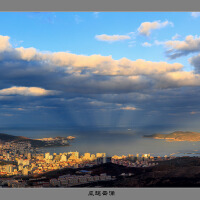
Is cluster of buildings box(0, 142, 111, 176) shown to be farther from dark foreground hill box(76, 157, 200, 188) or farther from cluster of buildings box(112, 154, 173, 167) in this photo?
dark foreground hill box(76, 157, 200, 188)

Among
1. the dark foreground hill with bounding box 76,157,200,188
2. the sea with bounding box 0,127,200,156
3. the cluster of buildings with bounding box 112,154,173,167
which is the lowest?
the dark foreground hill with bounding box 76,157,200,188

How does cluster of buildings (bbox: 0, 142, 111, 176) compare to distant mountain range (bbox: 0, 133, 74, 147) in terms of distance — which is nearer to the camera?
cluster of buildings (bbox: 0, 142, 111, 176)

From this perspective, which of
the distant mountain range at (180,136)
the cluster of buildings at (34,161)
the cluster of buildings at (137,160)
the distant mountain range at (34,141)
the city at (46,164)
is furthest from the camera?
the distant mountain range at (180,136)

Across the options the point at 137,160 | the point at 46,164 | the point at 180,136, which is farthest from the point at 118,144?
the point at 46,164

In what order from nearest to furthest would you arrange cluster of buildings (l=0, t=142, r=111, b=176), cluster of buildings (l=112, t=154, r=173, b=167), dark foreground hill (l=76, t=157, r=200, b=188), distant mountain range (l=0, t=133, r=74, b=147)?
dark foreground hill (l=76, t=157, r=200, b=188) → cluster of buildings (l=0, t=142, r=111, b=176) → cluster of buildings (l=112, t=154, r=173, b=167) → distant mountain range (l=0, t=133, r=74, b=147)

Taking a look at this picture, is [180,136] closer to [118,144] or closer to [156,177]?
[118,144]

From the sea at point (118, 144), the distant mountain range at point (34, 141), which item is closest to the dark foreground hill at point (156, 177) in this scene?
the sea at point (118, 144)

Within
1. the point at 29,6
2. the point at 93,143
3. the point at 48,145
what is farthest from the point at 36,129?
the point at 29,6

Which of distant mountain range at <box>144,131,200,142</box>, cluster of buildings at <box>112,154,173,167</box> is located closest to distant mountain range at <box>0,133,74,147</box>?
cluster of buildings at <box>112,154,173,167</box>

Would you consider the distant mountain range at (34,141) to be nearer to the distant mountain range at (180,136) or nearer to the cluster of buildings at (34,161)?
the cluster of buildings at (34,161)
